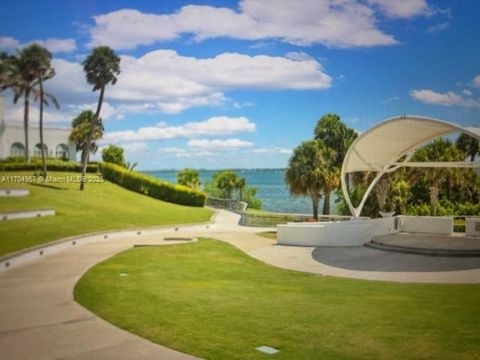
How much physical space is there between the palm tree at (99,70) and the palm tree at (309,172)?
1529 centimetres

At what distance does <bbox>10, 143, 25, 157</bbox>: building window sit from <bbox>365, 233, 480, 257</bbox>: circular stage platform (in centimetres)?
1354

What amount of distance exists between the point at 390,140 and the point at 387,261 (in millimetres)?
7196

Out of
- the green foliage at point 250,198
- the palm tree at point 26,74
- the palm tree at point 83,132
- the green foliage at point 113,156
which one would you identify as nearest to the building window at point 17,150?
the palm tree at point 26,74

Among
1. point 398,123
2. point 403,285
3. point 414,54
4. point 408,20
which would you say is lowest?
point 403,285

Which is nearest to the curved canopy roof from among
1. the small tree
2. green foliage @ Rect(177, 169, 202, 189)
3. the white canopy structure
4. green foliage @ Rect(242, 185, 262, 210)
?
the white canopy structure

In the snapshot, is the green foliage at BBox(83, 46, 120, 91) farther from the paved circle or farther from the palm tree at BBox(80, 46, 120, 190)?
the paved circle

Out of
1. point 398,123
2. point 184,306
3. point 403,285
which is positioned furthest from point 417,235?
point 184,306

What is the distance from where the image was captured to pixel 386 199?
32.7 metres

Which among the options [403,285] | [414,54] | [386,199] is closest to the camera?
[403,285]

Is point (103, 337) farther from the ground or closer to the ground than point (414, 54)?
closer to the ground

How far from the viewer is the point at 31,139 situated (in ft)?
51.2

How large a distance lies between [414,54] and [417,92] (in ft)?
4.97

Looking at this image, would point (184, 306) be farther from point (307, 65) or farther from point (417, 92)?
point (307, 65)

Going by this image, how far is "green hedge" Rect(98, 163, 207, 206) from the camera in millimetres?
38562
